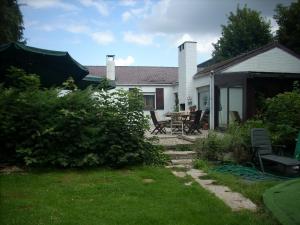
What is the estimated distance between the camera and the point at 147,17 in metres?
12.3

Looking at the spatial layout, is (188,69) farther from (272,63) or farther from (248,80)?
(248,80)

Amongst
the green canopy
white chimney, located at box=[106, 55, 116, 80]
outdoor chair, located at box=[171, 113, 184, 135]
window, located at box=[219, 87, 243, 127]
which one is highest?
white chimney, located at box=[106, 55, 116, 80]

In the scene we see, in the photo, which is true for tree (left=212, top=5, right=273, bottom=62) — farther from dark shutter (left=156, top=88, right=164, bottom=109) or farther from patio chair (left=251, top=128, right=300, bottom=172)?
patio chair (left=251, top=128, right=300, bottom=172)

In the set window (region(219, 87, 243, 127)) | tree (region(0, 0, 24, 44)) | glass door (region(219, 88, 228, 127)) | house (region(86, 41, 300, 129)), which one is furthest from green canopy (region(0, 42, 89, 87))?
glass door (region(219, 88, 228, 127))

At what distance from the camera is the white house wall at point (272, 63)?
16.6 metres

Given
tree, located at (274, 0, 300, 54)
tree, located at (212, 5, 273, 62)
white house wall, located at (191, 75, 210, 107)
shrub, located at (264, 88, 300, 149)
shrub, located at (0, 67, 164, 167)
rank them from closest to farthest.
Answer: shrub, located at (0, 67, 164, 167), shrub, located at (264, 88, 300, 149), white house wall, located at (191, 75, 210, 107), tree, located at (274, 0, 300, 54), tree, located at (212, 5, 273, 62)

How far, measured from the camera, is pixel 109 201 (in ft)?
17.5

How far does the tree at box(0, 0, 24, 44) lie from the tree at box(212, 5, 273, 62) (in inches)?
681

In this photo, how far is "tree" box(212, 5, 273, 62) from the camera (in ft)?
96.7

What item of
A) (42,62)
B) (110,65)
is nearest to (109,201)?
(42,62)

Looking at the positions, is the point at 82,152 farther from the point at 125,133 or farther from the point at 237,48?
the point at 237,48

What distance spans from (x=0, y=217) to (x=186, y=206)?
246 cm

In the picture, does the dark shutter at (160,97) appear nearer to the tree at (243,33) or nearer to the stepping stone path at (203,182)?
the tree at (243,33)

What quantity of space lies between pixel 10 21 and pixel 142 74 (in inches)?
477
